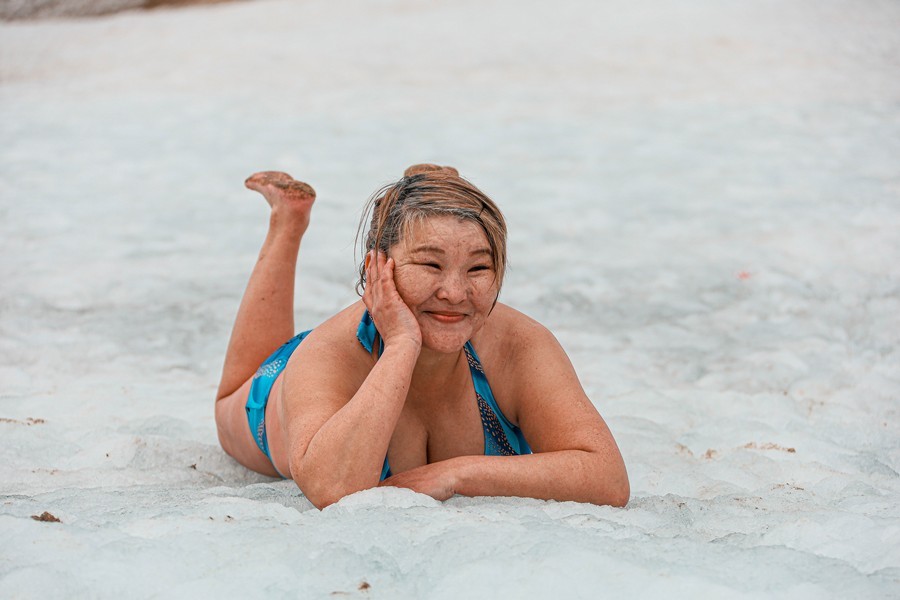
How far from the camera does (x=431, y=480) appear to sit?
7.96ft

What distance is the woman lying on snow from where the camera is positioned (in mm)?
2332

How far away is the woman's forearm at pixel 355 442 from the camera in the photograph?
2.27 m

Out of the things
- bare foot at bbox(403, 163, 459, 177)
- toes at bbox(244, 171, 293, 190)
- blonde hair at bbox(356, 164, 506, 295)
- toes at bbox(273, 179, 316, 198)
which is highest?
bare foot at bbox(403, 163, 459, 177)

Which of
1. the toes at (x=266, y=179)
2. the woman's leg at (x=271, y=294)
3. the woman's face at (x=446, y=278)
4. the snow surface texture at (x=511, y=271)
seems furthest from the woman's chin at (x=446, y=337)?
the toes at (x=266, y=179)

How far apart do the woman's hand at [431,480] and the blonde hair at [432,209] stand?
1.56 feet

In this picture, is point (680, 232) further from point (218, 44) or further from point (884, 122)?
point (218, 44)

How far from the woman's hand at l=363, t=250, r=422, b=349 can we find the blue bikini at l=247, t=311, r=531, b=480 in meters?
0.19

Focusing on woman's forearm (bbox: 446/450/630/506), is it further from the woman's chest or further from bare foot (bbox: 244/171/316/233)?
bare foot (bbox: 244/171/316/233)

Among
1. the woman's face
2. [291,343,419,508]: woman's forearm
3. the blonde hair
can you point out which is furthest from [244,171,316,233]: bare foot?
[291,343,419,508]: woman's forearm

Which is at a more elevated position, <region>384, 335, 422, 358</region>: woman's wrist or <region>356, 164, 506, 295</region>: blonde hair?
<region>356, 164, 506, 295</region>: blonde hair

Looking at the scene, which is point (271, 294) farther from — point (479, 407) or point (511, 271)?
point (511, 271)

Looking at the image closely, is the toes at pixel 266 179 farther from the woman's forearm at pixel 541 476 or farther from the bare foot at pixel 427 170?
the woman's forearm at pixel 541 476

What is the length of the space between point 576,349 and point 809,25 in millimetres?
7438

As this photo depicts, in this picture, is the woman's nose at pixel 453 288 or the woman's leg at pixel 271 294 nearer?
the woman's nose at pixel 453 288
